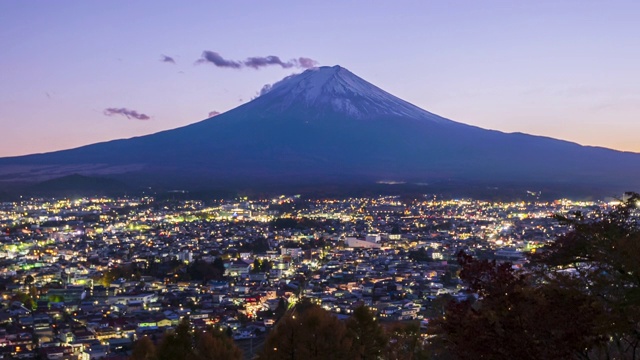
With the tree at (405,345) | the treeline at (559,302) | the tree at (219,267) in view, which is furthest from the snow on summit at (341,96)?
the treeline at (559,302)

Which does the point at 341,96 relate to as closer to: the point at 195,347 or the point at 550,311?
the point at 195,347

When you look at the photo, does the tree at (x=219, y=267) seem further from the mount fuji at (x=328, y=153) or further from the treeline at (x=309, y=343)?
the mount fuji at (x=328, y=153)

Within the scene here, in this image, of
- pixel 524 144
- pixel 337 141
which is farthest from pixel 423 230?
pixel 524 144

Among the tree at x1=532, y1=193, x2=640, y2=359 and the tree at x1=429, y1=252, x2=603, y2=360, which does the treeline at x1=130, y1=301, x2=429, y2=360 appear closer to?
the tree at x1=532, y1=193, x2=640, y2=359

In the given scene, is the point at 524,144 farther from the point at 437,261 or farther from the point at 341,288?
the point at 341,288

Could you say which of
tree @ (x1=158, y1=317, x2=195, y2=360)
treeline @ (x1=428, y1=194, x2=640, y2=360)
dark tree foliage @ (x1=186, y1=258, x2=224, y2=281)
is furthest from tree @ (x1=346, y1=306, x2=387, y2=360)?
dark tree foliage @ (x1=186, y1=258, x2=224, y2=281)

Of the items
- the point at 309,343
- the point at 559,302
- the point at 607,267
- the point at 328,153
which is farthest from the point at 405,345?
the point at 328,153
